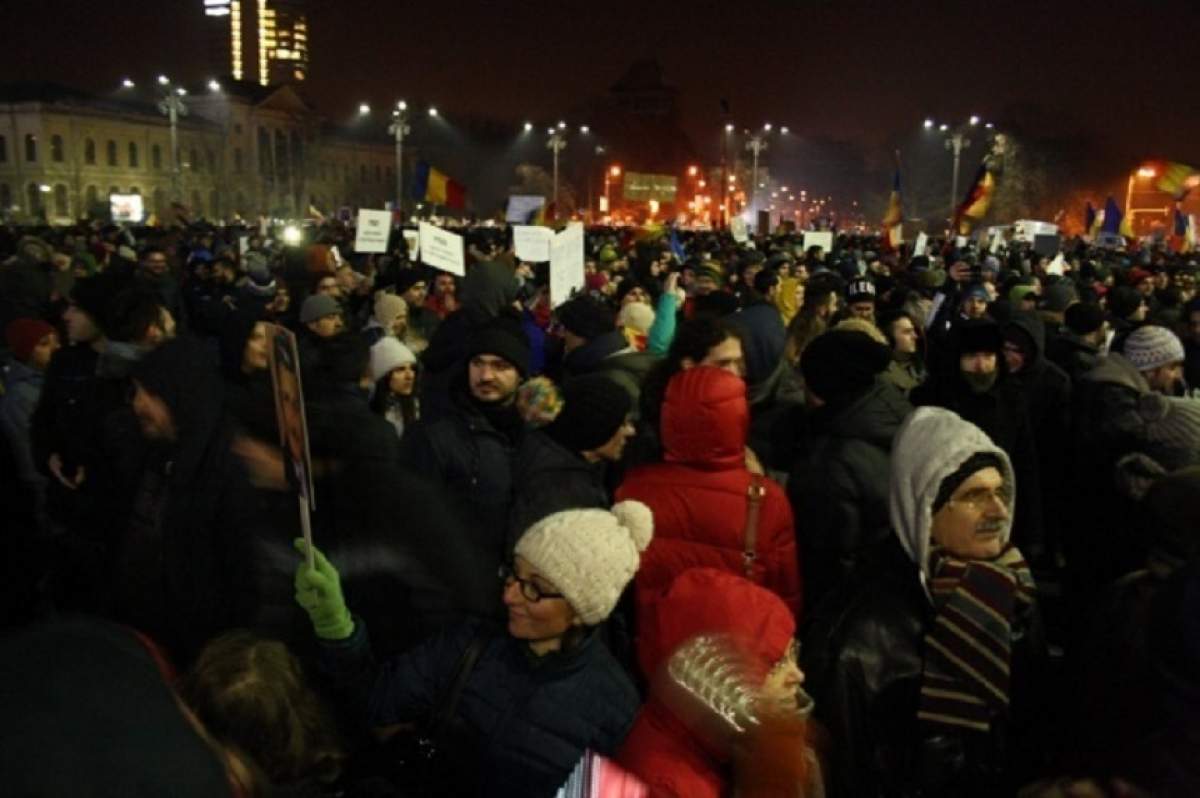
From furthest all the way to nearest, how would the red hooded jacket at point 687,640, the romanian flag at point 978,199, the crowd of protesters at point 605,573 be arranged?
the romanian flag at point 978,199 → the red hooded jacket at point 687,640 → the crowd of protesters at point 605,573

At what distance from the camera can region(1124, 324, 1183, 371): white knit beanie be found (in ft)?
18.0

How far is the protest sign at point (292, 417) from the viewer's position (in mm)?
2799

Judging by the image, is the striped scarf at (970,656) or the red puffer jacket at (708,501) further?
the red puffer jacket at (708,501)

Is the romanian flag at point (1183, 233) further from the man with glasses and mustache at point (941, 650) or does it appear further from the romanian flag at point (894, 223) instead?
the man with glasses and mustache at point (941, 650)

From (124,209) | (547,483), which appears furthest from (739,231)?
(124,209)

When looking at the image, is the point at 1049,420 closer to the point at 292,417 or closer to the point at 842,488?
the point at 842,488

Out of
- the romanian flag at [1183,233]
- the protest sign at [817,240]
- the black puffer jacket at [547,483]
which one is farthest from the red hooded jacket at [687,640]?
the romanian flag at [1183,233]

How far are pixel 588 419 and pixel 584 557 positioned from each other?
4.81 feet

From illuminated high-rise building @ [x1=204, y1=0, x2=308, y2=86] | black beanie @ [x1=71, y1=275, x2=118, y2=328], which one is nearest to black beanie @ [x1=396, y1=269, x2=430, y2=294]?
black beanie @ [x1=71, y1=275, x2=118, y2=328]

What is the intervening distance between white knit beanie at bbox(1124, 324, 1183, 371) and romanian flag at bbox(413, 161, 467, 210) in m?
11.8

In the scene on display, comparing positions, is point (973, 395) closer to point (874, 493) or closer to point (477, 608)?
point (874, 493)

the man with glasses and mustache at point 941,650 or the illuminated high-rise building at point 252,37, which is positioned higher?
the illuminated high-rise building at point 252,37

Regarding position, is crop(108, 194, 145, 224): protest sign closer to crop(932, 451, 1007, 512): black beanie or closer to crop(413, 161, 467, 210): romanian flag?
crop(413, 161, 467, 210): romanian flag

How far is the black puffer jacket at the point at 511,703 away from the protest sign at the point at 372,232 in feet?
37.4
